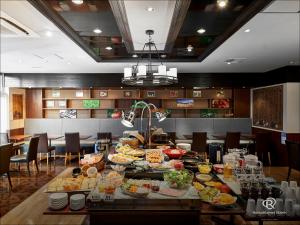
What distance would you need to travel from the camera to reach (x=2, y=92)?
7.41m

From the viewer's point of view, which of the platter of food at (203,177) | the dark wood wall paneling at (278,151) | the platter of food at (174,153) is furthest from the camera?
the dark wood wall paneling at (278,151)

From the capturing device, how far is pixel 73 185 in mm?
2004

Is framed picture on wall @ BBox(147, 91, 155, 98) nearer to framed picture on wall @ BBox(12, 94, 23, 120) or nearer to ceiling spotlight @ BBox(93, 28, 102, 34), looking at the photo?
framed picture on wall @ BBox(12, 94, 23, 120)

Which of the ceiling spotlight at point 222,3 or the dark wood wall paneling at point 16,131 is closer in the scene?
the ceiling spotlight at point 222,3

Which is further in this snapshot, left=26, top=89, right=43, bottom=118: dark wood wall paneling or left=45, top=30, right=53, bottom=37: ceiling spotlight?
left=26, top=89, right=43, bottom=118: dark wood wall paneling

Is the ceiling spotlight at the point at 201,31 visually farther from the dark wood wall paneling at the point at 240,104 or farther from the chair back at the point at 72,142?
the dark wood wall paneling at the point at 240,104

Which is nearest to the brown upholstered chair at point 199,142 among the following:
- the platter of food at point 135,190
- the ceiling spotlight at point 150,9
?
the ceiling spotlight at point 150,9

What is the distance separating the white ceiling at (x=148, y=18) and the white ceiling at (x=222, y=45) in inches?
1.7

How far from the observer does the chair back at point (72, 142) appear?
21.7 ft

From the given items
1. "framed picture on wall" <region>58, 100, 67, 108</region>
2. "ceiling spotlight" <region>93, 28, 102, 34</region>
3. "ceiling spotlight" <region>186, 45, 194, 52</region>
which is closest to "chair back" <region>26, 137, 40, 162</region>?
"framed picture on wall" <region>58, 100, 67, 108</region>

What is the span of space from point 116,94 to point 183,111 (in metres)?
2.22

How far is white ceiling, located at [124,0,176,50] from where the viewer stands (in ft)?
9.31

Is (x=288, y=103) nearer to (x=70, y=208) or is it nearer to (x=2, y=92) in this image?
(x=70, y=208)

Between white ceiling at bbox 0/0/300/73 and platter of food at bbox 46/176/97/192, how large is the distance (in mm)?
1857
